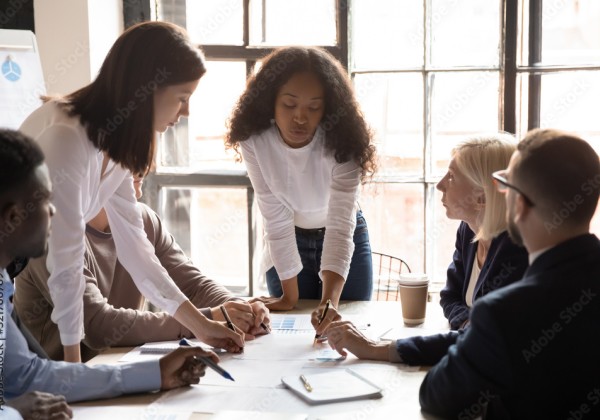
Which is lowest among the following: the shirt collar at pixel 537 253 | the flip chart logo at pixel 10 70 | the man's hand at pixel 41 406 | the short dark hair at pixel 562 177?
the man's hand at pixel 41 406

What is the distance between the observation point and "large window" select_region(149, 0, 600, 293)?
308 centimetres

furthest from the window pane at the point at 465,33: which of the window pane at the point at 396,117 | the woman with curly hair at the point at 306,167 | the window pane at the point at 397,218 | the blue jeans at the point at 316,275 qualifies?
the blue jeans at the point at 316,275

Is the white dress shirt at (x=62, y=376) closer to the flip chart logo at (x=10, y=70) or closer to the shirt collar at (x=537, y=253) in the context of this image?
the shirt collar at (x=537, y=253)

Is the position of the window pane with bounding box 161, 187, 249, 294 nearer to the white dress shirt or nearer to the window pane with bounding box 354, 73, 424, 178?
the window pane with bounding box 354, 73, 424, 178

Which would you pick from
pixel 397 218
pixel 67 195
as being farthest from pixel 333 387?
pixel 397 218

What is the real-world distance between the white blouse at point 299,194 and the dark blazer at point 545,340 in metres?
1.05

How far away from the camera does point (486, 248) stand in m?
2.11

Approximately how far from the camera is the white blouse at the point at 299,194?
2428mm

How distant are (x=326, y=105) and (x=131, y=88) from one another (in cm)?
81

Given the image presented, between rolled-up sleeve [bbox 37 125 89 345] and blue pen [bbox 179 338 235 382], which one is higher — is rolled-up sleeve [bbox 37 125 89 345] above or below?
above

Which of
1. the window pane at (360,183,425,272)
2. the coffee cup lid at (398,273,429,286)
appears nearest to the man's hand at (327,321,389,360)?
the coffee cup lid at (398,273,429,286)

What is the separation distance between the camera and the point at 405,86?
10.7 ft

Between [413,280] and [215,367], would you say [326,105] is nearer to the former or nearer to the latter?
[413,280]

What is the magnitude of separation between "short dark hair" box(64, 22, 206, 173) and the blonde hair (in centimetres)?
78
